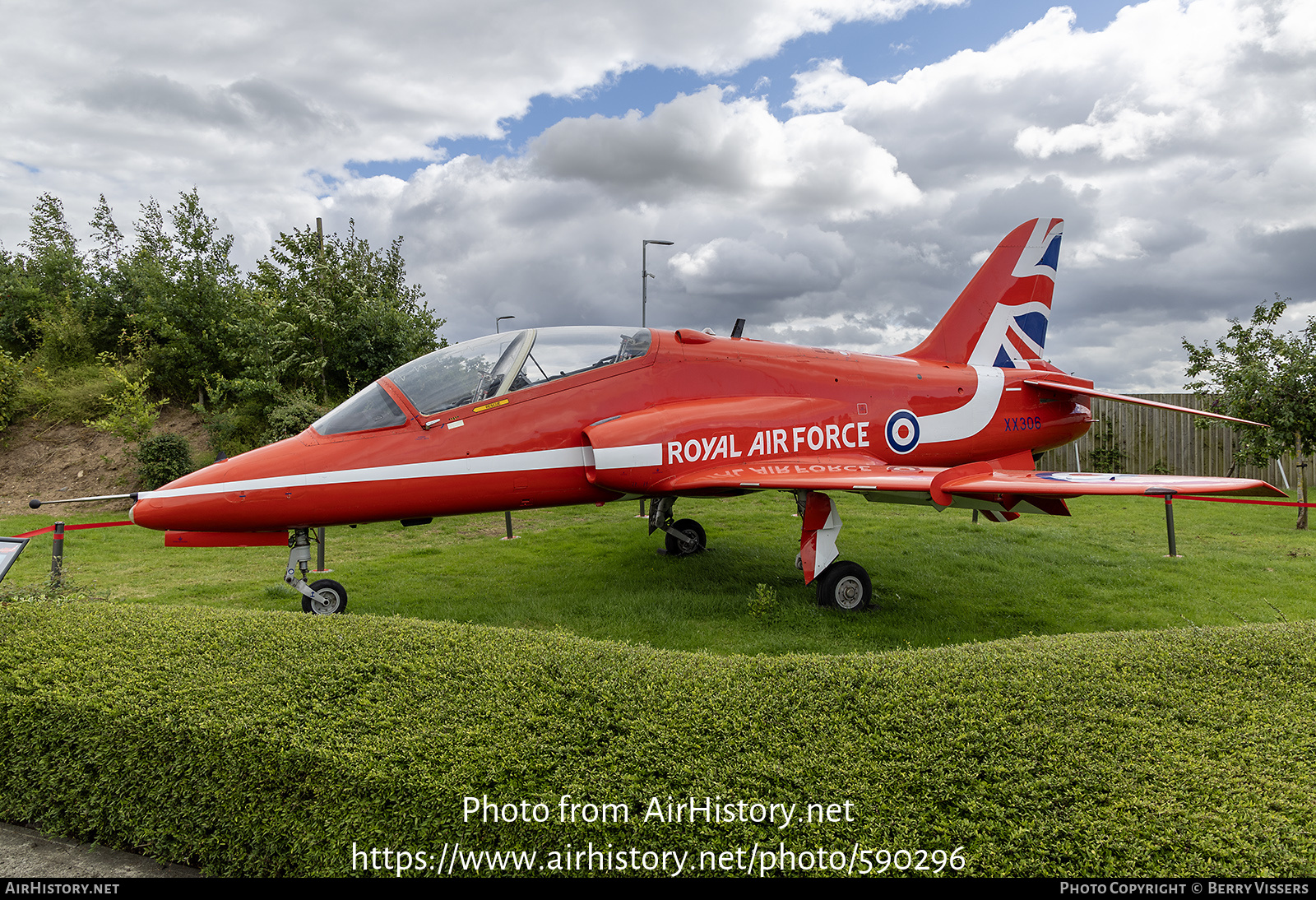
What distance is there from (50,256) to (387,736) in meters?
30.2

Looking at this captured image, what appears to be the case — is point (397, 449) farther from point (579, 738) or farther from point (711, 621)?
point (579, 738)

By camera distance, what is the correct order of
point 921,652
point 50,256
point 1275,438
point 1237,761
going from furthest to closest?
point 50,256 < point 1275,438 < point 921,652 < point 1237,761

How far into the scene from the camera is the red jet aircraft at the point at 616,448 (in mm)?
5930

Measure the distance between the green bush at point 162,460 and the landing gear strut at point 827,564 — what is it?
15.5 metres

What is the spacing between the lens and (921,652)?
11.8 feet

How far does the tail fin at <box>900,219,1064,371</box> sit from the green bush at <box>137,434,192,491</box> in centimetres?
1625

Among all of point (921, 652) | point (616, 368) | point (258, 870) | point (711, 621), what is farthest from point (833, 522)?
point (258, 870)

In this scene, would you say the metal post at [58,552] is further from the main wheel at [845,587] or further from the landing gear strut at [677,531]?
the main wheel at [845,587]

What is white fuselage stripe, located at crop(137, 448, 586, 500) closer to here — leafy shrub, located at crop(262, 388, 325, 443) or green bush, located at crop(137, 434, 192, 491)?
leafy shrub, located at crop(262, 388, 325, 443)

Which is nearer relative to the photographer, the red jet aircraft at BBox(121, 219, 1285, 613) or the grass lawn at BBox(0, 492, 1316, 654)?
the red jet aircraft at BBox(121, 219, 1285, 613)

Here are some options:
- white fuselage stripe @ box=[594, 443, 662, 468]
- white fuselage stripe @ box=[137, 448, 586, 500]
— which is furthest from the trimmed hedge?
white fuselage stripe @ box=[594, 443, 662, 468]

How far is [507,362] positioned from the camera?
266 inches

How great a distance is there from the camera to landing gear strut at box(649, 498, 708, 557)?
10172 mm

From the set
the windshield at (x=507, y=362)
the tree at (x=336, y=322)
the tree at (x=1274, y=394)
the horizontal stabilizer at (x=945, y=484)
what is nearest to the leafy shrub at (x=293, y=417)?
the tree at (x=336, y=322)
